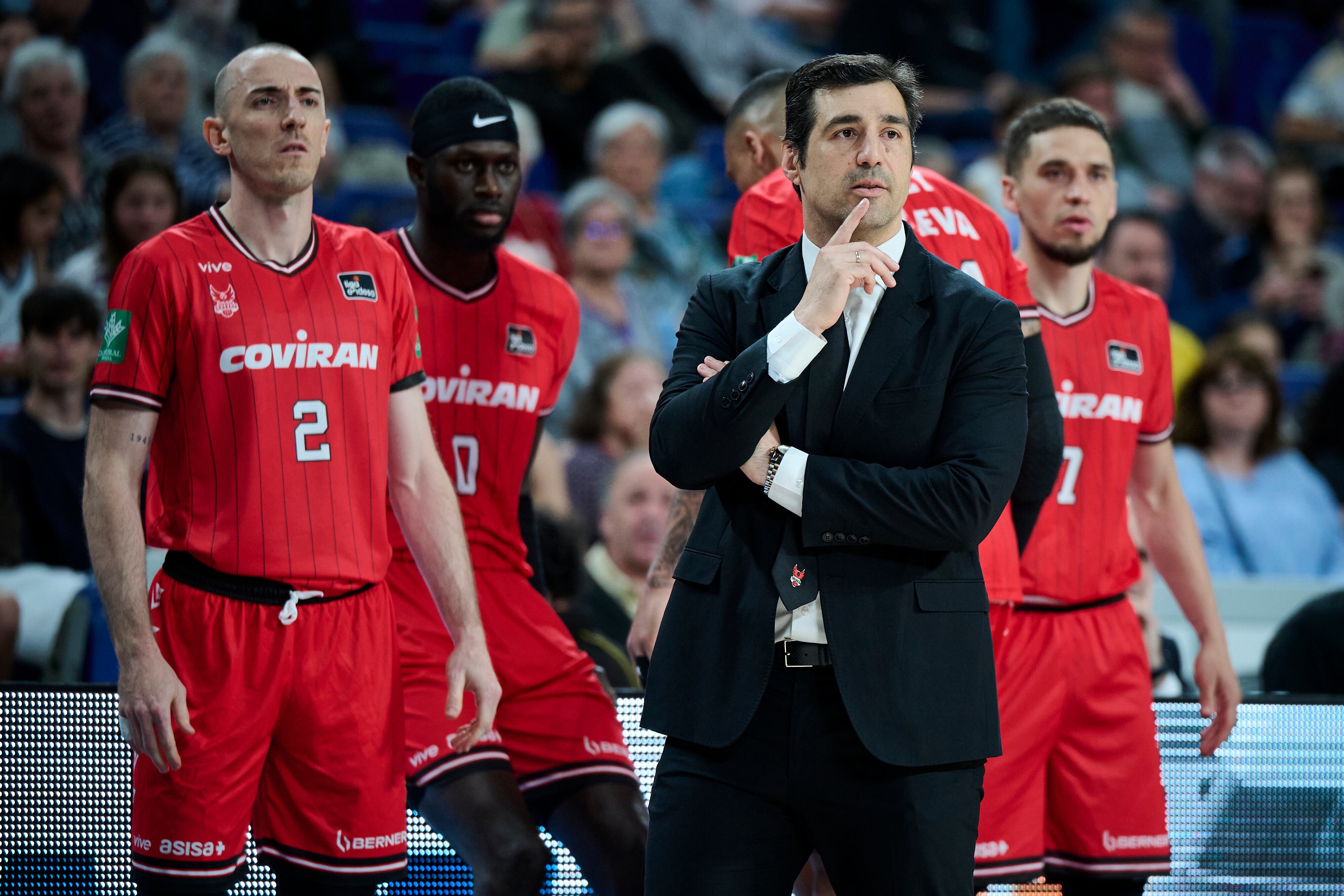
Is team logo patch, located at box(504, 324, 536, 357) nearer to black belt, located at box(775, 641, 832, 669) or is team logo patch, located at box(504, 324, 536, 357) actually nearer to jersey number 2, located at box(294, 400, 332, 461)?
jersey number 2, located at box(294, 400, 332, 461)

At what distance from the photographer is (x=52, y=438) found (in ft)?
20.7

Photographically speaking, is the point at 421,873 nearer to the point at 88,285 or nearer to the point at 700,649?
the point at 700,649

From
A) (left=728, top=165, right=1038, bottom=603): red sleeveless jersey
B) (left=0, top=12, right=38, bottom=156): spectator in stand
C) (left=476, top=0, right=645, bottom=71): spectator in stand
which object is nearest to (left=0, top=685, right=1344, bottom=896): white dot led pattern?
(left=728, top=165, right=1038, bottom=603): red sleeveless jersey

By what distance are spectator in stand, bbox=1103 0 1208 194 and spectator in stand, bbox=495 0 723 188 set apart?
390 cm

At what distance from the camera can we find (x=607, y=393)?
7.72 m


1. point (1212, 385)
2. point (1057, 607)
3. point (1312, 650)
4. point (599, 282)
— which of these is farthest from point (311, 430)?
point (1212, 385)

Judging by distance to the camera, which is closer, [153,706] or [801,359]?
[801,359]

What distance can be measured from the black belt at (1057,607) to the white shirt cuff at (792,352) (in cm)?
174

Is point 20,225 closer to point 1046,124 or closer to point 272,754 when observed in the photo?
point 272,754

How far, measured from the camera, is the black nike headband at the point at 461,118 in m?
4.38

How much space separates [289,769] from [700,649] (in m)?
1.18

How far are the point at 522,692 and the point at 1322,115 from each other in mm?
10191

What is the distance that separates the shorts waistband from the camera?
3.56 meters

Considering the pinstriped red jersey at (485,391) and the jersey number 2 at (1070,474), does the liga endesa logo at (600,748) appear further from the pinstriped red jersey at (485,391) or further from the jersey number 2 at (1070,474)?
the jersey number 2 at (1070,474)
